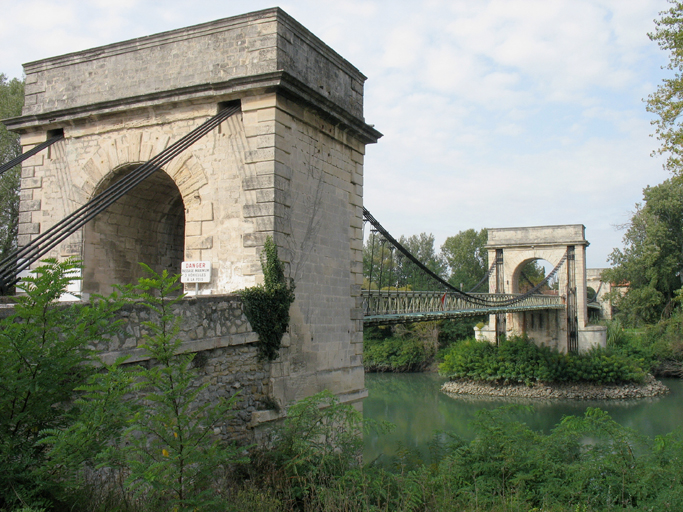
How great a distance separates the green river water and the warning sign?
21.7 ft

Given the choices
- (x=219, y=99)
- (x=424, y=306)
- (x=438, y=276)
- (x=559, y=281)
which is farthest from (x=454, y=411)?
(x=219, y=99)

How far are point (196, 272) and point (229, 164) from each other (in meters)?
1.19

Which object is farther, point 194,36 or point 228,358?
point 194,36

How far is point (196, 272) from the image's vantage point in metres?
6.12

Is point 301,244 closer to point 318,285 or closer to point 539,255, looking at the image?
point 318,285

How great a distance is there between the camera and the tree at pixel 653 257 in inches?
966

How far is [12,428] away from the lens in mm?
2562

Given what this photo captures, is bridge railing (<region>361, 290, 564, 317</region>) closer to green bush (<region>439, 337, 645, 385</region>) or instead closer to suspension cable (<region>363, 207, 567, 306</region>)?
suspension cable (<region>363, 207, 567, 306</region>)

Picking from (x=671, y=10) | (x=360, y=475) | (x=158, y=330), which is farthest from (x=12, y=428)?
(x=671, y=10)

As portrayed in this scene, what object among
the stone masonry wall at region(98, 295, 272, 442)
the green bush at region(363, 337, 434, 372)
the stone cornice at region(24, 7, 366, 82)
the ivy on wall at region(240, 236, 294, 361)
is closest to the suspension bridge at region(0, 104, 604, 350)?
the stone cornice at region(24, 7, 366, 82)

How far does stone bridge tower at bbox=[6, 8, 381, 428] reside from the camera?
606 centimetres

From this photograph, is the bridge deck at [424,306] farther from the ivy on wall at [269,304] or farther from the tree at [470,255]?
the tree at [470,255]

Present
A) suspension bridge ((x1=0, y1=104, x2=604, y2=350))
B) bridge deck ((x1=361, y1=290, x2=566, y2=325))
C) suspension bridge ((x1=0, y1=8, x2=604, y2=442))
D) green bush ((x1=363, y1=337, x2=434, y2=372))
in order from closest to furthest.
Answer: suspension bridge ((x1=0, y1=104, x2=604, y2=350)), suspension bridge ((x1=0, y1=8, x2=604, y2=442)), bridge deck ((x1=361, y1=290, x2=566, y2=325)), green bush ((x1=363, y1=337, x2=434, y2=372))

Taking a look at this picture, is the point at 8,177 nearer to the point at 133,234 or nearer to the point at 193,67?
the point at 133,234
